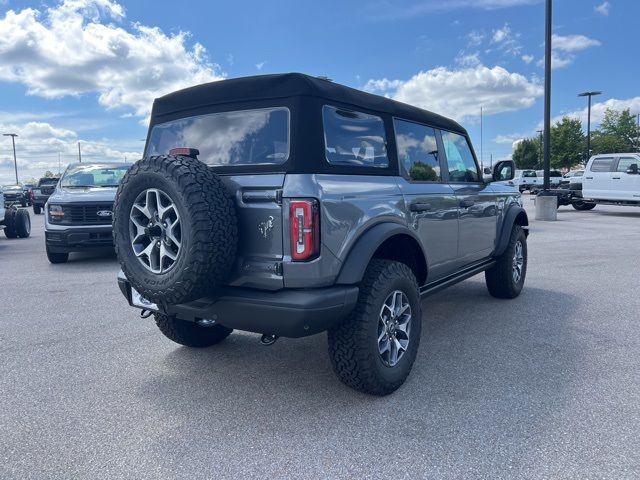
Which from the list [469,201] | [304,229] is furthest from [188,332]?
[469,201]

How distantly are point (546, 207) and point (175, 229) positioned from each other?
15.3 metres

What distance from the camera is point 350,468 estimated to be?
2.50 meters

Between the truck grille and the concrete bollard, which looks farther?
the concrete bollard

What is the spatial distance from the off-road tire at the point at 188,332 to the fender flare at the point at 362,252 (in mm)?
1673

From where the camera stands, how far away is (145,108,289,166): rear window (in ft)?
10.3

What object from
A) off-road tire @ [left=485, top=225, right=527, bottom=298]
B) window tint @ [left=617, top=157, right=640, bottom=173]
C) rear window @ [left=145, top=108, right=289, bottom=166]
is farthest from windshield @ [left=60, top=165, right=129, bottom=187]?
window tint @ [left=617, top=157, right=640, bottom=173]

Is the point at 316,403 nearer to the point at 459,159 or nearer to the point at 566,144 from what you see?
the point at 459,159

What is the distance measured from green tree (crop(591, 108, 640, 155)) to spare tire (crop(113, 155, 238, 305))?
58.6m

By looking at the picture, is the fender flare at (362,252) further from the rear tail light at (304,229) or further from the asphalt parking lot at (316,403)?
the asphalt parking lot at (316,403)

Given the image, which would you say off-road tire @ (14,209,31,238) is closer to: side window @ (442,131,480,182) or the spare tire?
the spare tire

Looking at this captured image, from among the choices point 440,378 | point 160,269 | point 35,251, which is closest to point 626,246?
point 440,378

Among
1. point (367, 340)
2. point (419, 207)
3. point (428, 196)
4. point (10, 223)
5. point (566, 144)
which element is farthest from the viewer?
point (566, 144)

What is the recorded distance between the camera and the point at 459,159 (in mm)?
4871

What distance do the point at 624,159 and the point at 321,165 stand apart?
17.6 meters
